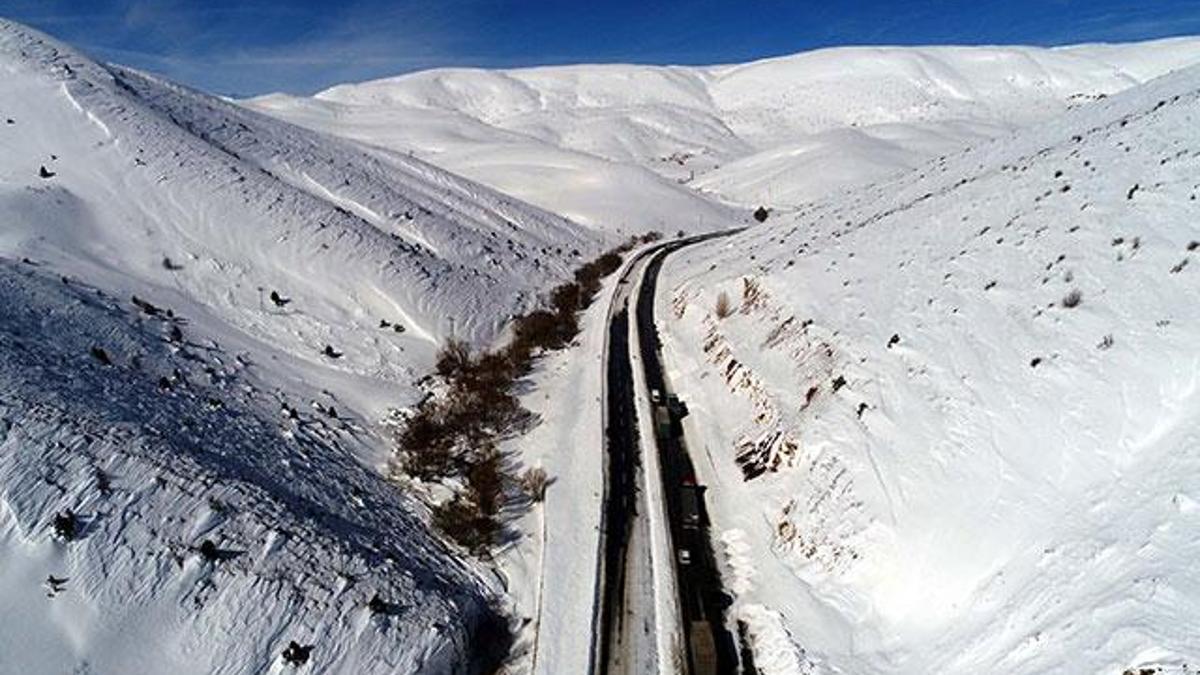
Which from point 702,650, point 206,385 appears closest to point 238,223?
point 206,385

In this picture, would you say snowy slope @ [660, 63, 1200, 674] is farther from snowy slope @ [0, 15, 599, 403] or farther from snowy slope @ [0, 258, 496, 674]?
snowy slope @ [0, 15, 599, 403]

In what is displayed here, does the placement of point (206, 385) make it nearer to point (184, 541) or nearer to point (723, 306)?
point (184, 541)

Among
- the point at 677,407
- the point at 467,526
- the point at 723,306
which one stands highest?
the point at 723,306

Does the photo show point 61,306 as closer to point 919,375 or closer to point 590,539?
point 590,539

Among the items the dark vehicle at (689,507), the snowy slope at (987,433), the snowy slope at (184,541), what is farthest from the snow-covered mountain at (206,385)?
the snowy slope at (987,433)

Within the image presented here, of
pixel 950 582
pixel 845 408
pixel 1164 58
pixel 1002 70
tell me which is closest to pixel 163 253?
pixel 845 408

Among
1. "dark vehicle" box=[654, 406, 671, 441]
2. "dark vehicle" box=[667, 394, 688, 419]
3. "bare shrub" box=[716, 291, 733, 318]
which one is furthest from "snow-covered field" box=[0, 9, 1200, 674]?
"dark vehicle" box=[654, 406, 671, 441]
